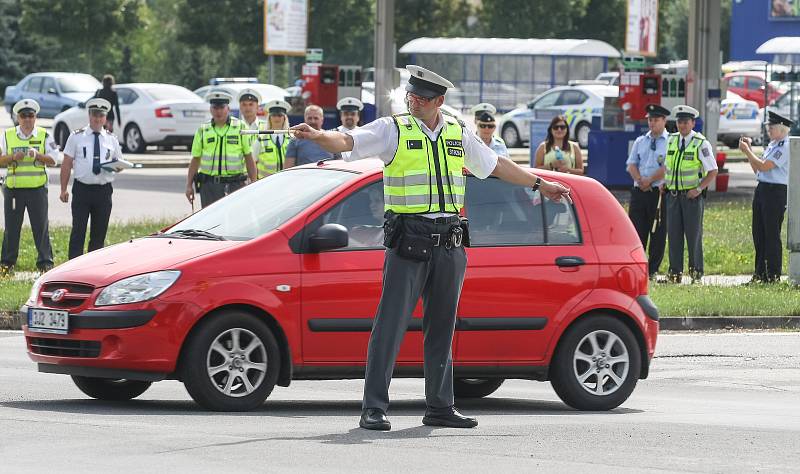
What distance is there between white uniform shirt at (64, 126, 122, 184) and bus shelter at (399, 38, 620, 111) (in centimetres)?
4343

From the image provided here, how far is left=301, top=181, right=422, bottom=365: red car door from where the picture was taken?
9.07m

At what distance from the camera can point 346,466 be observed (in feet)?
23.5

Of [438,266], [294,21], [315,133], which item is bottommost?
[438,266]

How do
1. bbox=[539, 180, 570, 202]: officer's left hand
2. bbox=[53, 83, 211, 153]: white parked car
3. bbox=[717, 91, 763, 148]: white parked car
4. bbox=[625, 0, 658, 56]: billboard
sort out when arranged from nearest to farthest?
1. bbox=[539, 180, 570, 202]: officer's left hand
2. bbox=[53, 83, 211, 153]: white parked car
3. bbox=[717, 91, 763, 148]: white parked car
4. bbox=[625, 0, 658, 56]: billboard

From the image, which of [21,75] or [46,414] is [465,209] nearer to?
[46,414]

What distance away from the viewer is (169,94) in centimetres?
3578

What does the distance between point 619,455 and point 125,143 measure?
29.5 m

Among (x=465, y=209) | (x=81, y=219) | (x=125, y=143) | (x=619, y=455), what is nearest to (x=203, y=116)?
(x=125, y=143)

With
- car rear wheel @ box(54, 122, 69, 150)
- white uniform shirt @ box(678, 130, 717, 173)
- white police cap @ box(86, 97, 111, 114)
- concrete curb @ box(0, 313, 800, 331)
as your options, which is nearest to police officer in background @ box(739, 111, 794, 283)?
white uniform shirt @ box(678, 130, 717, 173)

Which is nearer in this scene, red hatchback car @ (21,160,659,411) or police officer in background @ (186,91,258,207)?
red hatchback car @ (21,160,659,411)

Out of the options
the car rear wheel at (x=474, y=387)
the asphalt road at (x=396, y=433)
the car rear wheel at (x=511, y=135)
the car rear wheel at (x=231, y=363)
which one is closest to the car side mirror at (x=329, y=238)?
the car rear wheel at (x=231, y=363)

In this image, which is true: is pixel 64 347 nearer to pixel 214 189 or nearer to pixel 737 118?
pixel 214 189

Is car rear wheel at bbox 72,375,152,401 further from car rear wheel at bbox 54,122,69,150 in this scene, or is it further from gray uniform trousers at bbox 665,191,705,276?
car rear wheel at bbox 54,122,69,150

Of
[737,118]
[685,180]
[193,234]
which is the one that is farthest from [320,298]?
[737,118]
